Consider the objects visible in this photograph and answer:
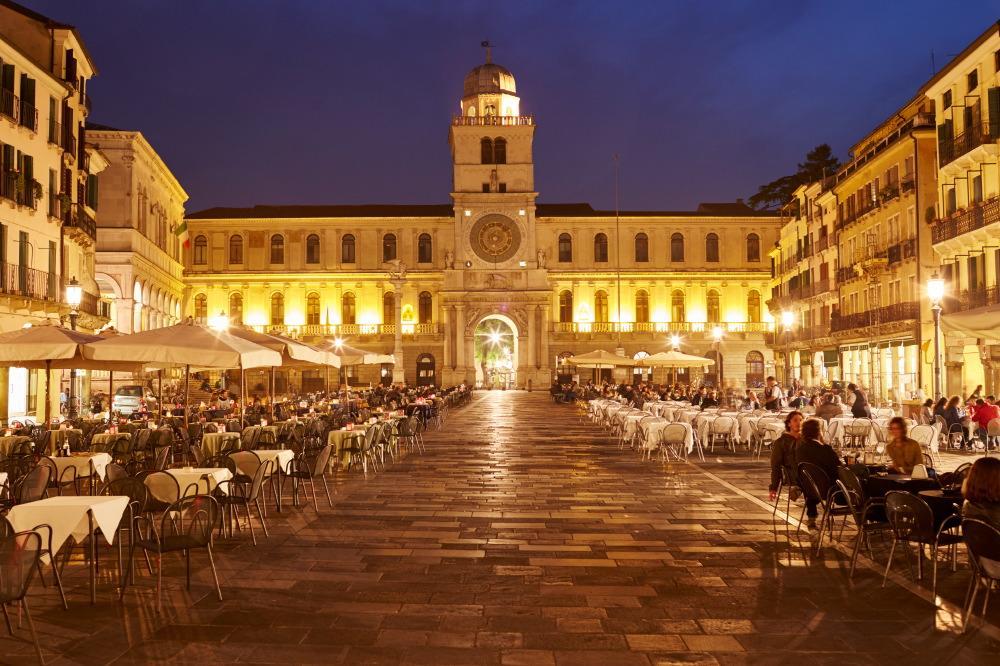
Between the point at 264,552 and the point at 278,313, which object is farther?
the point at 278,313

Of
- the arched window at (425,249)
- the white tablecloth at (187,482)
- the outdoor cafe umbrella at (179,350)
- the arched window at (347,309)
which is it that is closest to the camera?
the white tablecloth at (187,482)

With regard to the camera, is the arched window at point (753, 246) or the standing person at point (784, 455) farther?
the arched window at point (753, 246)

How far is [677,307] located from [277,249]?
30.1 meters

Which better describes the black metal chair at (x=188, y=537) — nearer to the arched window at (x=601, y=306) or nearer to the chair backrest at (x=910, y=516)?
the chair backrest at (x=910, y=516)

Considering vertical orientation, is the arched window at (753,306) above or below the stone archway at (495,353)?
above

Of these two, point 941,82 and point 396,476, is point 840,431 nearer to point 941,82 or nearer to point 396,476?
point 396,476

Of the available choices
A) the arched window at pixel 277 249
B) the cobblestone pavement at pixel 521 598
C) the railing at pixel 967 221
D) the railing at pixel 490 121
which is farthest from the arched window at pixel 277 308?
the cobblestone pavement at pixel 521 598

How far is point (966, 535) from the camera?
605 centimetres

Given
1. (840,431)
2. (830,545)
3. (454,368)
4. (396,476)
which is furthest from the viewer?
(454,368)

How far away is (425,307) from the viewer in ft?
214

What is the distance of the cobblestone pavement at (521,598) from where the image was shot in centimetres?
568

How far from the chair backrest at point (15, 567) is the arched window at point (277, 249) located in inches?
2407

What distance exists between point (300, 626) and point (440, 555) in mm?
2425

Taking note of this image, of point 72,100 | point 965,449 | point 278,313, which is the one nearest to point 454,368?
point 278,313
